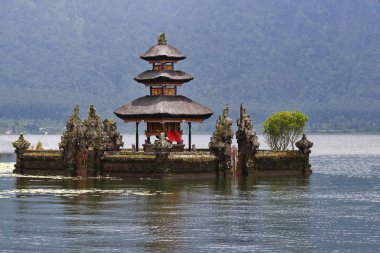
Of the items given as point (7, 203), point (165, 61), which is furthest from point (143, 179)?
point (7, 203)

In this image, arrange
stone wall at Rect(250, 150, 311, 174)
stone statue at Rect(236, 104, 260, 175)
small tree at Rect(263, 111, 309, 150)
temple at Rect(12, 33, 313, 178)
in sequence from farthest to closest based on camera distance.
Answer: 1. small tree at Rect(263, 111, 309, 150)
2. stone wall at Rect(250, 150, 311, 174)
3. stone statue at Rect(236, 104, 260, 175)
4. temple at Rect(12, 33, 313, 178)

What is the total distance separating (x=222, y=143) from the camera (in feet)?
334

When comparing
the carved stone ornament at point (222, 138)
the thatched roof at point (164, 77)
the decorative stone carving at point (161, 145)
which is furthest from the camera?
the thatched roof at point (164, 77)

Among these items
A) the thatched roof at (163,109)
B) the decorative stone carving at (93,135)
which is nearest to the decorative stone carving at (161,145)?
the decorative stone carving at (93,135)

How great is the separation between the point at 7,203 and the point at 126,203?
7703 millimetres

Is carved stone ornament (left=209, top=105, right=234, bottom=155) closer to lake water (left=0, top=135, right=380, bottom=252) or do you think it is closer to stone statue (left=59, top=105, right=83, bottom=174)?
lake water (left=0, top=135, right=380, bottom=252)

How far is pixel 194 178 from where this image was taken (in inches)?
3907

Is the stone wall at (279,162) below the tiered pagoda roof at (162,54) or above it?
below

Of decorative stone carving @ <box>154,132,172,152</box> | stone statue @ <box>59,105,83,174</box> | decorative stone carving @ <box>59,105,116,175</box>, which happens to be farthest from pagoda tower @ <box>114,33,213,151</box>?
decorative stone carving @ <box>154,132,172,152</box>

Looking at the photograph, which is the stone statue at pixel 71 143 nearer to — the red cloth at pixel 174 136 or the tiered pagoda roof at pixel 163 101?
the tiered pagoda roof at pixel 163 101

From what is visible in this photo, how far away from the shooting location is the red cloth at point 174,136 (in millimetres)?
110188

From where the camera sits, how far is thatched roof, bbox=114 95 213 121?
10925 centimetres

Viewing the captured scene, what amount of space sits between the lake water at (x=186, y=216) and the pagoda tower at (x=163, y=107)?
1413cm

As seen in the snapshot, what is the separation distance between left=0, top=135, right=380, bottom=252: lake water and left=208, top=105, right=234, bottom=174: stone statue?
5.25 metres
